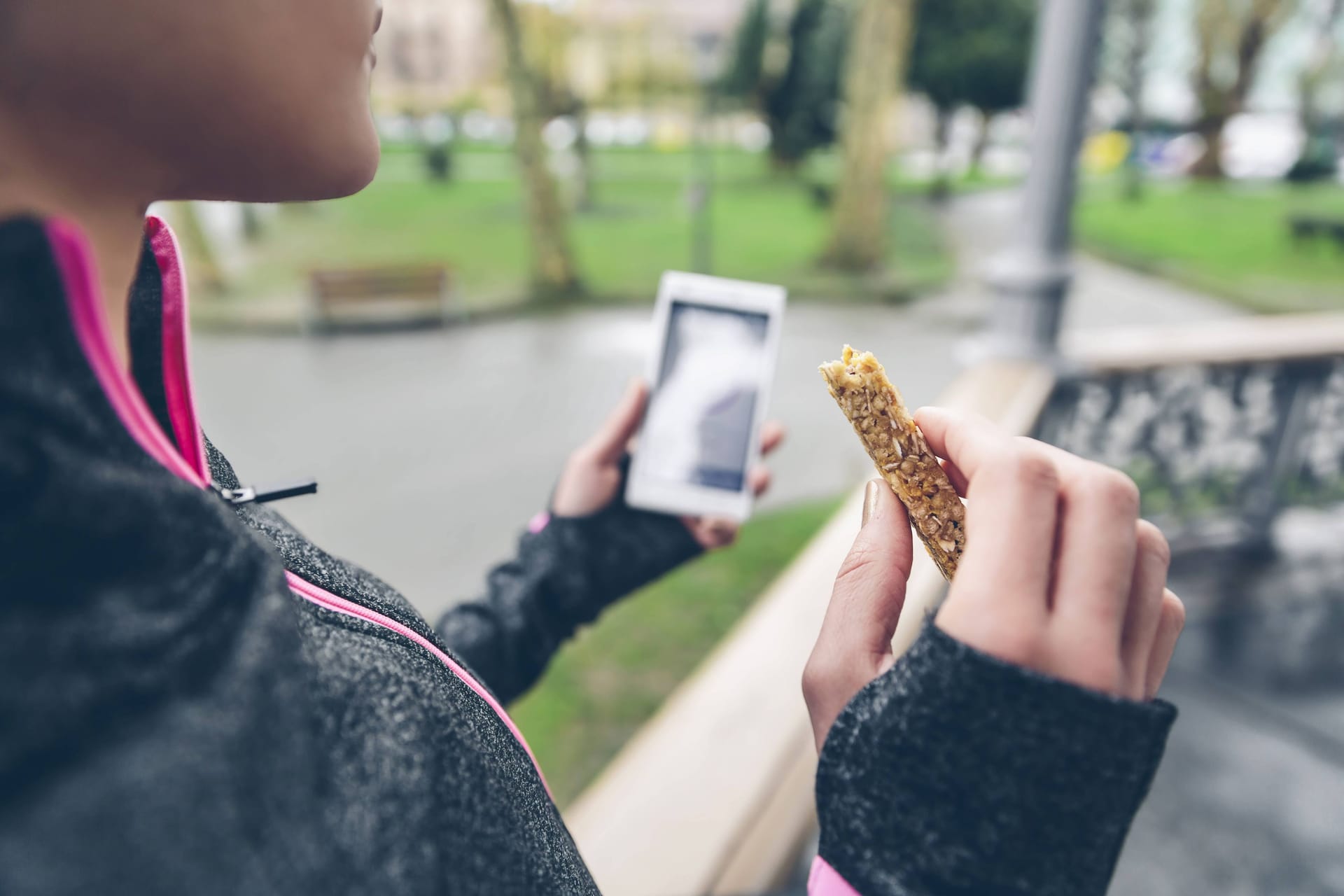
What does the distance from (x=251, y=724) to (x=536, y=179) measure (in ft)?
36.6

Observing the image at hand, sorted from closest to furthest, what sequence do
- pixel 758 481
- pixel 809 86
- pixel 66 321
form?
pixel 66 321, pixel 758 481, pixel 809 86

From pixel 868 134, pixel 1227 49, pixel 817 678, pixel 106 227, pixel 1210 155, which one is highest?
pixel 1227 49

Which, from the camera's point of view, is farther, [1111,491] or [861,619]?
[861,619]

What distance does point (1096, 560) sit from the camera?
0.58 meters

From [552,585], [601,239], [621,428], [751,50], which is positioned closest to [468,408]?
[621,428]

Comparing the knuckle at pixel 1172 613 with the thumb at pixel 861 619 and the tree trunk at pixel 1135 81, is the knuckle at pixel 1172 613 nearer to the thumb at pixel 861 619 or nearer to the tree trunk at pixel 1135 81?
the thumb at pixel 861 619

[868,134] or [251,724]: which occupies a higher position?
[868,134]

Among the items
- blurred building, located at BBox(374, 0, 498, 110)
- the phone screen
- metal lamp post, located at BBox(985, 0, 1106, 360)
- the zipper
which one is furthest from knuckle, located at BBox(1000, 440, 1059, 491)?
blurred building, located at BBox(374, 0, 498, 110)

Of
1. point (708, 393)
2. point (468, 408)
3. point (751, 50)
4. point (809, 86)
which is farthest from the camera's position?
point (751, 50)

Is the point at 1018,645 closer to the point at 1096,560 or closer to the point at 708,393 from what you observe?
the point at 1096,560

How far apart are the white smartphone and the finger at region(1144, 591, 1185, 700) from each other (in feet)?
3.47

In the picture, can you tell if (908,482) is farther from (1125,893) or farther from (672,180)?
(672,180)

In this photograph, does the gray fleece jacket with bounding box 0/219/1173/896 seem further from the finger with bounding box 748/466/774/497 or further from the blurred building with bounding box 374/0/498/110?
the blurred building with bounding box 374/0/498/110

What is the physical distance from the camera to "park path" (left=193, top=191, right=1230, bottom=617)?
4.95 meters
